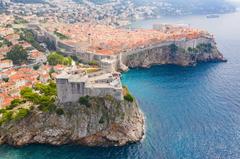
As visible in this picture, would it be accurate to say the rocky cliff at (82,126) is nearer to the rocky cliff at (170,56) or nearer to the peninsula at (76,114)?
the peninsula at (76,114)

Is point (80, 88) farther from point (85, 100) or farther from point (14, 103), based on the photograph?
point (14, 103)

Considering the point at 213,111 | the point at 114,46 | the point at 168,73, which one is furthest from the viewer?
the point at 114,46

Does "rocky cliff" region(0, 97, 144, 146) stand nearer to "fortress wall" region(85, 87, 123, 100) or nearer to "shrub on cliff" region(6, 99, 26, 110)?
"fortress wall" region(85, 87, 123, 100)

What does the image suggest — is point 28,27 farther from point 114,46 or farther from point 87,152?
point 87,152

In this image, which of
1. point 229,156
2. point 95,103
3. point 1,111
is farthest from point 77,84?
point 229,156

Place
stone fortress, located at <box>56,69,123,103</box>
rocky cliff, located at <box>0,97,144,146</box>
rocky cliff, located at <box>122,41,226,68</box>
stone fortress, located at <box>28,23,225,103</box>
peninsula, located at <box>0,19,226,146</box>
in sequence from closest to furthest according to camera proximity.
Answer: rocky cliff, located at <box>0,97,144,146</box> → peninsula, located at <box>0,19,226,146</box> → stone fortress, located at <box>56,69,123,103</box> → stone fortress, located at <box>28,23,225,103</box> → rocky cliff, located at <box>122,41,226,68</box>

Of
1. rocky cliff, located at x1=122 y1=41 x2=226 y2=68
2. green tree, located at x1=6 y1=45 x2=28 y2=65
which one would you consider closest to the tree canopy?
green tree, located at x1=6 y1=45 x2=28 y2=65

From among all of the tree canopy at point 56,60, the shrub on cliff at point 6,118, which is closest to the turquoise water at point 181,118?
the shrub on cliff at point 6,118

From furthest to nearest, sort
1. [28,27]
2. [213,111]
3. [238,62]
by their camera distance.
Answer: [28,27], [238,62], [213,111]
